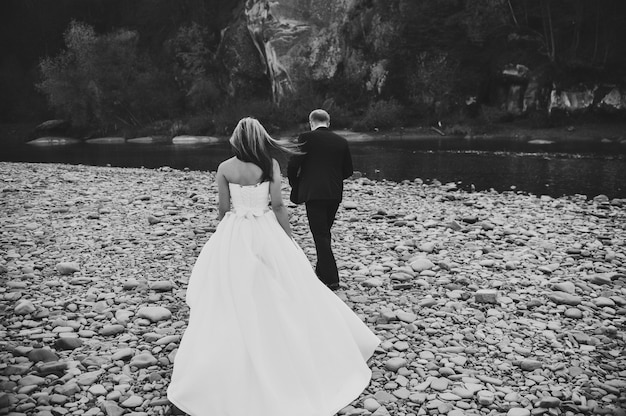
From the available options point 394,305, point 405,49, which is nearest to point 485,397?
point 394,305

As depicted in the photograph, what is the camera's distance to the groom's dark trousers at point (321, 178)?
23.8 feet

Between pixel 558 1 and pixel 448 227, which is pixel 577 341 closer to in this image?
pixel 448 227

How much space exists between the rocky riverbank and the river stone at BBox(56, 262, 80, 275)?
16 mm

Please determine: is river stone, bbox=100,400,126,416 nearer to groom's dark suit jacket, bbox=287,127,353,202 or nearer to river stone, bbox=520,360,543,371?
groom's dark suit jacket, bbox=287,127,353,202

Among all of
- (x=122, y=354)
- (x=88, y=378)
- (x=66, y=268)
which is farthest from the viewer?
(x=66, y=268)

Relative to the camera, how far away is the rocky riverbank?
4738 mm

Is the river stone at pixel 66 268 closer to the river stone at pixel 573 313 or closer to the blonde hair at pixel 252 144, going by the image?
the blonde hair at pixel 252 144

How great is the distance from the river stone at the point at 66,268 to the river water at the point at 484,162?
15.6 meters

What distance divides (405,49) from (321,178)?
54.0 m

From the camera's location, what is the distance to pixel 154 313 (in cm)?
641

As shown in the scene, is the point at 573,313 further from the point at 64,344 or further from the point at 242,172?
the point at 64,344

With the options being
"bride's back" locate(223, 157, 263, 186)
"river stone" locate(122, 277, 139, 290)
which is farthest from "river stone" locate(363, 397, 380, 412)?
"river stone" locate(122, 277, 139, 290)

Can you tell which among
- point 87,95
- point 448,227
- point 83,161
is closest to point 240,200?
point 448,227

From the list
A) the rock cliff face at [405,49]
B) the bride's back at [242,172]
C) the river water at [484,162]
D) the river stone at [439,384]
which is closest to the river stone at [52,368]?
the bride's back at [242,172]
